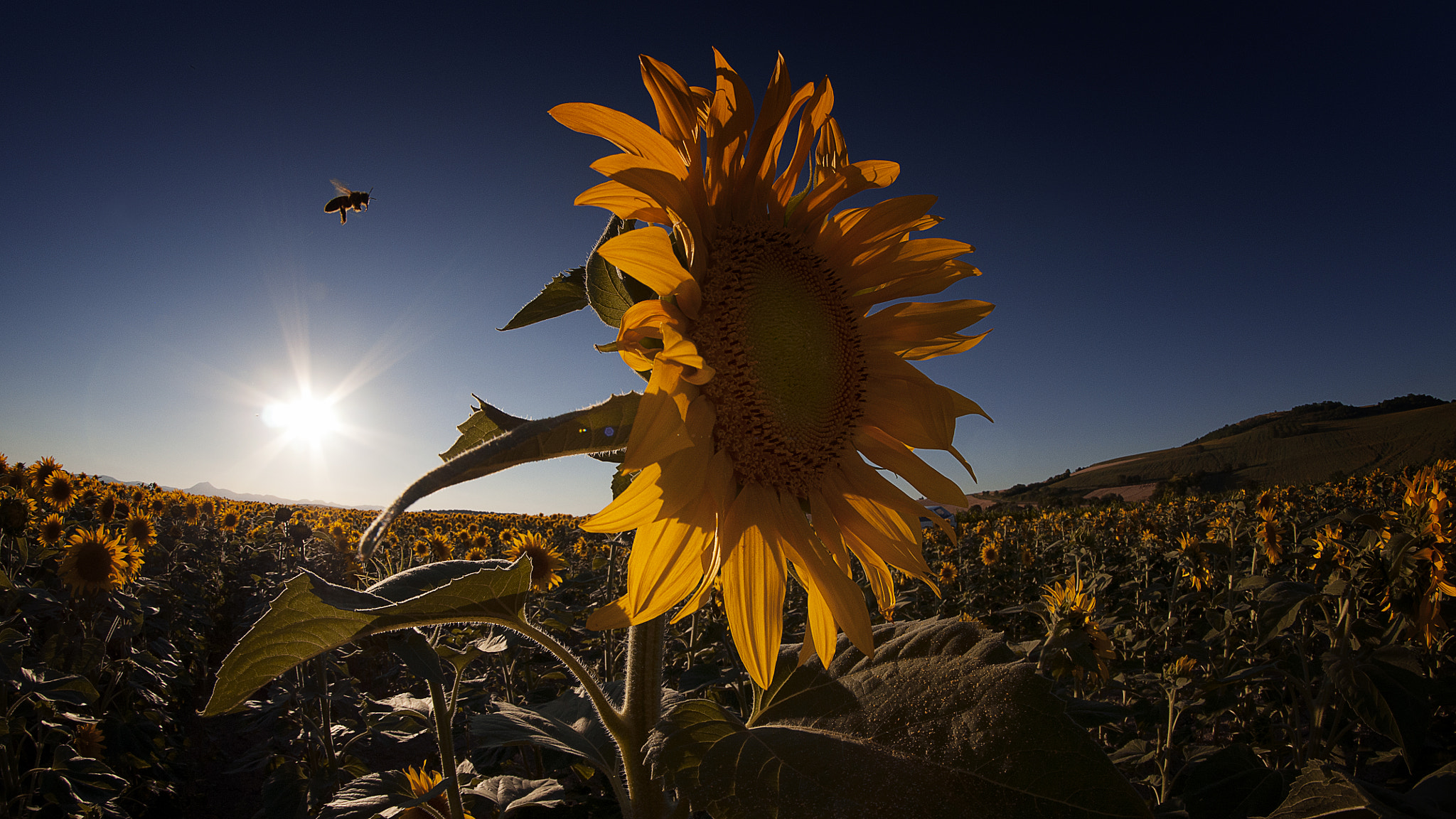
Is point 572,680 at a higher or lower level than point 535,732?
lower

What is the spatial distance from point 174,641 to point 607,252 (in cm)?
915

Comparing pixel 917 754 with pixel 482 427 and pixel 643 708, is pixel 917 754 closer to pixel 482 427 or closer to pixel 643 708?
pixel 643 708

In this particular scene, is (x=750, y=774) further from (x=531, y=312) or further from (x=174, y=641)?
(x=174, y=641)

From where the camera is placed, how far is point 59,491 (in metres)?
9.12

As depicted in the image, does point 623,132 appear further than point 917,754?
Yes

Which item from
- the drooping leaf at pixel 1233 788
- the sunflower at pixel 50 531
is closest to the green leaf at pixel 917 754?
the drooping leaf at pixel 1233 788

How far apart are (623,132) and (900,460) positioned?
711 mm

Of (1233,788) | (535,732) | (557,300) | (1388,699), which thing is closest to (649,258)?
(557,300)

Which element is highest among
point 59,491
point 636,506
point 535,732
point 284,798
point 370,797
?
point 59,491

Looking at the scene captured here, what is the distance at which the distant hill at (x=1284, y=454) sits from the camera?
28.8 metres

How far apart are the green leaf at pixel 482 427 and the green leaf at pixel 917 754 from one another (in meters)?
0.40

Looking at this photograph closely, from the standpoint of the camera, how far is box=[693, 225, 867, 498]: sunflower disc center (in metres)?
0.90

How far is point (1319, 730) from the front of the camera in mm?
3352

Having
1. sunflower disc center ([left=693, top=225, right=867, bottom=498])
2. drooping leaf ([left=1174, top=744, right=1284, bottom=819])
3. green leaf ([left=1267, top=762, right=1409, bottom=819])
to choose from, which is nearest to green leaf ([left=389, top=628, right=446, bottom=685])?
sunflower disc center ([left=693, top=225, right=867, bottom=498])
